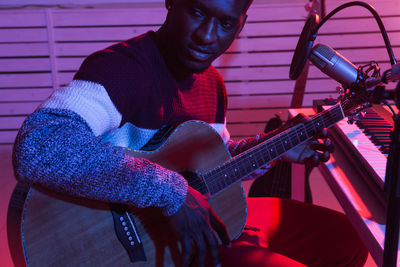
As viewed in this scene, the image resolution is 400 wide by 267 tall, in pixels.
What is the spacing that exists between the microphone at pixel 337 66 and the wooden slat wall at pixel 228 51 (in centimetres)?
269

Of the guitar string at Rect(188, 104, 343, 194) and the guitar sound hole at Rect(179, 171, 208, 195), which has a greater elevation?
the guitar string at Rect(188, 104, 343, 194)

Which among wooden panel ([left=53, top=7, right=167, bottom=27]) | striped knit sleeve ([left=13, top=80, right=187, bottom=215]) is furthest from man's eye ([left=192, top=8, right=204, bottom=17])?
wooden panel ([left=53, top=7, right=167, bottom=27])

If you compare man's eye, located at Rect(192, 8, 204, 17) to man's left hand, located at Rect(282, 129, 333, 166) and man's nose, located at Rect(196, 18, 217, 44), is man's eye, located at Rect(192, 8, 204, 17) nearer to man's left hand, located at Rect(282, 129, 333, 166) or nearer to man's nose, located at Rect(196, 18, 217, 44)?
man's nose, located at Rect(196, 18, 217, 44)

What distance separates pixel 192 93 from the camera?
141 cm

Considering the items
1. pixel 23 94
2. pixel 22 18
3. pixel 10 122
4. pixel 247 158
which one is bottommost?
pixel 10 122

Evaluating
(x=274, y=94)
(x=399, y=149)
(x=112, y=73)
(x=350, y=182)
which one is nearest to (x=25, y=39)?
(x=274, y=94)

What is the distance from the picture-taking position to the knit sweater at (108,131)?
0.90 m

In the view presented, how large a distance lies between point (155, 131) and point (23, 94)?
10.5 feet

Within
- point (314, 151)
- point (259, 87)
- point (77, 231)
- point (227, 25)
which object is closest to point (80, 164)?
point (77, 231)

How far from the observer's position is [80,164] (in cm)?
93

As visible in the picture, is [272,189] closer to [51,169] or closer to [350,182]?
[350,182]

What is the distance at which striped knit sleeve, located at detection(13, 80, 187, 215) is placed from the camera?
893mm

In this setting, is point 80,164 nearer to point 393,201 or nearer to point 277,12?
point 393,201

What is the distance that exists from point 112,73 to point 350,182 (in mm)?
1023
